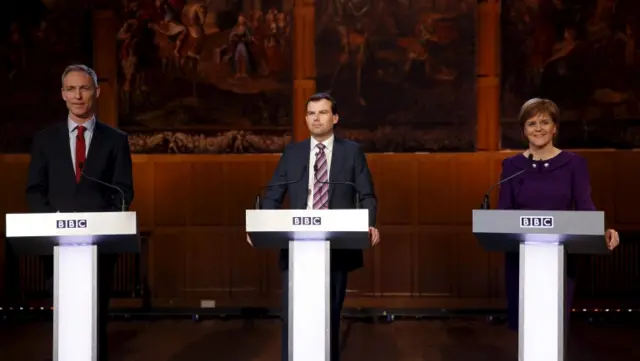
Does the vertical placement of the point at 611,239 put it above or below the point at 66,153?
below

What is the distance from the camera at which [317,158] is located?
3623 millimetres

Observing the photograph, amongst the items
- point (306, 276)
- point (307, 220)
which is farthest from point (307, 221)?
point (306, 276)

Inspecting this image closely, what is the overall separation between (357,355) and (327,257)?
6.68 ft

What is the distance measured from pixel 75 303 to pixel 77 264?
153mm

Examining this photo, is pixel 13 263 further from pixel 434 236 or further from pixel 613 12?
pixel 613 12

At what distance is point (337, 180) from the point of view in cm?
361

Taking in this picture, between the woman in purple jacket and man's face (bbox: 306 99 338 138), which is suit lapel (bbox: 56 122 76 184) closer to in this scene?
man's face (bbox: 306 99 338 138)

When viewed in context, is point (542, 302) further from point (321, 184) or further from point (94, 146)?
point (94, 146)

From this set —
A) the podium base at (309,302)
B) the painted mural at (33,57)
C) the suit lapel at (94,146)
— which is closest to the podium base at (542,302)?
the podium base at (309,302)

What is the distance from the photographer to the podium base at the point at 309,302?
9.58ft

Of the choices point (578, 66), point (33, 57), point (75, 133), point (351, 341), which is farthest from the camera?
point (33, 57)

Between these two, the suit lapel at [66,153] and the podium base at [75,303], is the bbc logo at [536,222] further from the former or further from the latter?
the suit lapel at [66,153]

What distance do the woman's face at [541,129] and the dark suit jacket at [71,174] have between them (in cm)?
188

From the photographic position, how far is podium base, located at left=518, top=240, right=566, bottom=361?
281cm
